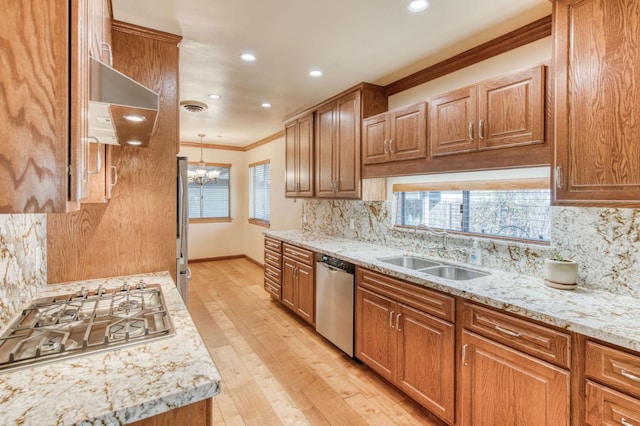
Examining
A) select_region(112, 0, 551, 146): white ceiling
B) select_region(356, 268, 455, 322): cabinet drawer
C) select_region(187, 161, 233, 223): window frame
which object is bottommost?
select_region(356, 268, 455, 322): cabinet drawer

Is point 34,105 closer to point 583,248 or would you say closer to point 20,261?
point 20,261

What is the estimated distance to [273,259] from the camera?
14.2ft

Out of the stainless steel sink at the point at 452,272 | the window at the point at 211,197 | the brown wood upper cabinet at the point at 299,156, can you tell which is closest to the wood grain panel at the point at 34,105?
the stainless steel sink at the point at 452,272

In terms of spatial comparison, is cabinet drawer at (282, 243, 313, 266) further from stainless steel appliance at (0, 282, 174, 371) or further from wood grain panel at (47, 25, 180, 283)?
stainless steel appliance at (0, 282, 174, 371)

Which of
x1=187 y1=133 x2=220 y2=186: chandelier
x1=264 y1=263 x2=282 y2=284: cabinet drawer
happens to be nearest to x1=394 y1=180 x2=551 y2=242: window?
x1=264 y1=263 x2=282 y2=284: cabinet drawer

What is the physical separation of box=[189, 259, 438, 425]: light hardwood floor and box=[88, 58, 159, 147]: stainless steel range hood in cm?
192

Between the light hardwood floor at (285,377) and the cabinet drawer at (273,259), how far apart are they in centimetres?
58

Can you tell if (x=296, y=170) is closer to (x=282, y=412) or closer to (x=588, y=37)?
(x=282, y=412)

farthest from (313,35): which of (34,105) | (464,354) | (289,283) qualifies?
(289,283)

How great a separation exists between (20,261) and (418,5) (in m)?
2.52

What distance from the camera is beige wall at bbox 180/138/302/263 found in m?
5.95

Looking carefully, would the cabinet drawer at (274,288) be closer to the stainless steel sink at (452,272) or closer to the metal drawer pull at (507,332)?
the stainless steel sink at (452,272)

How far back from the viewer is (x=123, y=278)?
211cm

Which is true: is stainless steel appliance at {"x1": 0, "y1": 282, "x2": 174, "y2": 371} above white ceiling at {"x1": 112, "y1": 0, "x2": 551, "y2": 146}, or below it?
below
